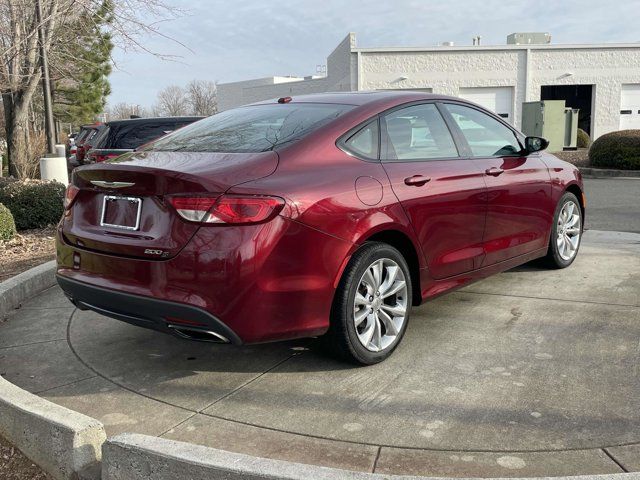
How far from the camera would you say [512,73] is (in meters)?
29.9

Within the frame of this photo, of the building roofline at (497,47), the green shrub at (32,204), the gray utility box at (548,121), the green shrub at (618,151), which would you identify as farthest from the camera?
the building roofline at (497,47)

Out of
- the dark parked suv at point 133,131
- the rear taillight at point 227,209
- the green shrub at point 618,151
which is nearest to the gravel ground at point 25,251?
the dark parked suv at point 133,131

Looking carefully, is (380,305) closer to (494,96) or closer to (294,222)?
(294,222)

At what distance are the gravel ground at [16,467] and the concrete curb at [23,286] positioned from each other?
207 centimetres

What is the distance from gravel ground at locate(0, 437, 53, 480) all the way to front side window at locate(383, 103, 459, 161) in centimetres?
254

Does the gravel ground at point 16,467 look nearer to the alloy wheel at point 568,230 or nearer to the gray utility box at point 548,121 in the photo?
the alloy wheel at point 568,230

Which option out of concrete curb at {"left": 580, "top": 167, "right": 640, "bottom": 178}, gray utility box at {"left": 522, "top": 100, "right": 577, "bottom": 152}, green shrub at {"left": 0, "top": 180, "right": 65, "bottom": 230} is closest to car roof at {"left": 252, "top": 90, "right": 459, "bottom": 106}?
green shrub at {"left": 0, "top": 180, "right": 65, "bottom": 230}

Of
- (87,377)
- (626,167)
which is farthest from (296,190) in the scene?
(626,167)

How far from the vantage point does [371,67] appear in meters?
29.5

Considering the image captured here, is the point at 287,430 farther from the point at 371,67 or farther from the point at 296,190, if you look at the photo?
the point at 371,67

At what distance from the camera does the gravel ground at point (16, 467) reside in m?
2.89

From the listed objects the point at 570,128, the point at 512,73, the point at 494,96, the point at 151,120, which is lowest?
the point at 151,120

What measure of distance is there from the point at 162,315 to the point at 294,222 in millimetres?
818

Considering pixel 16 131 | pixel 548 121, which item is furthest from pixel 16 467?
pixel 548 121
